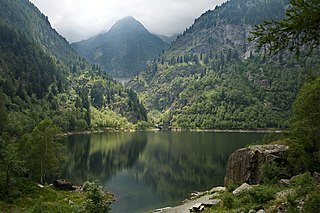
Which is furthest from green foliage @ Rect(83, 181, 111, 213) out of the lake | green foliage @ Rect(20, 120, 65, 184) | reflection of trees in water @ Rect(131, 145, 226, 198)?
reflection of trees in water @ Rect(131, 145, 226, 198)

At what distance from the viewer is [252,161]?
147 ft

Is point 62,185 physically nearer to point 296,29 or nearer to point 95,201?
point 95,201

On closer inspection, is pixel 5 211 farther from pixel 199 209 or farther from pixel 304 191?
pixel 304 191

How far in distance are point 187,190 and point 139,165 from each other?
3885 centimetres

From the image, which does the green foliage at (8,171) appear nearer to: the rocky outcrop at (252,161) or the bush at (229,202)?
the bush at (229,202)

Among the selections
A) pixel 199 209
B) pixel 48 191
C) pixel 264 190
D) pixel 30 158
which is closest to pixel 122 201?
pixel 48 191

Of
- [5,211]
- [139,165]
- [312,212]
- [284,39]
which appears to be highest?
[284,39]

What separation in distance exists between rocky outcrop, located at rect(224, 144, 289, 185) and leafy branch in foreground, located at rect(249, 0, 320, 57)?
2998 centimetres

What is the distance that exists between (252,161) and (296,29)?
33.8 metres

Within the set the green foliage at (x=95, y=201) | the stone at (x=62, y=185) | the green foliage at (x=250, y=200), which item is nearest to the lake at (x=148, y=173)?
the stone at (x=62, y=185)

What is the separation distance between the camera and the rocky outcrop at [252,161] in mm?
43062

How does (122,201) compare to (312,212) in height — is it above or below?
below

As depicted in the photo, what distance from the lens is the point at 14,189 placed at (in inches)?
1789

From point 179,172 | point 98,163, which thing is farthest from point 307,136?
point 98,163
